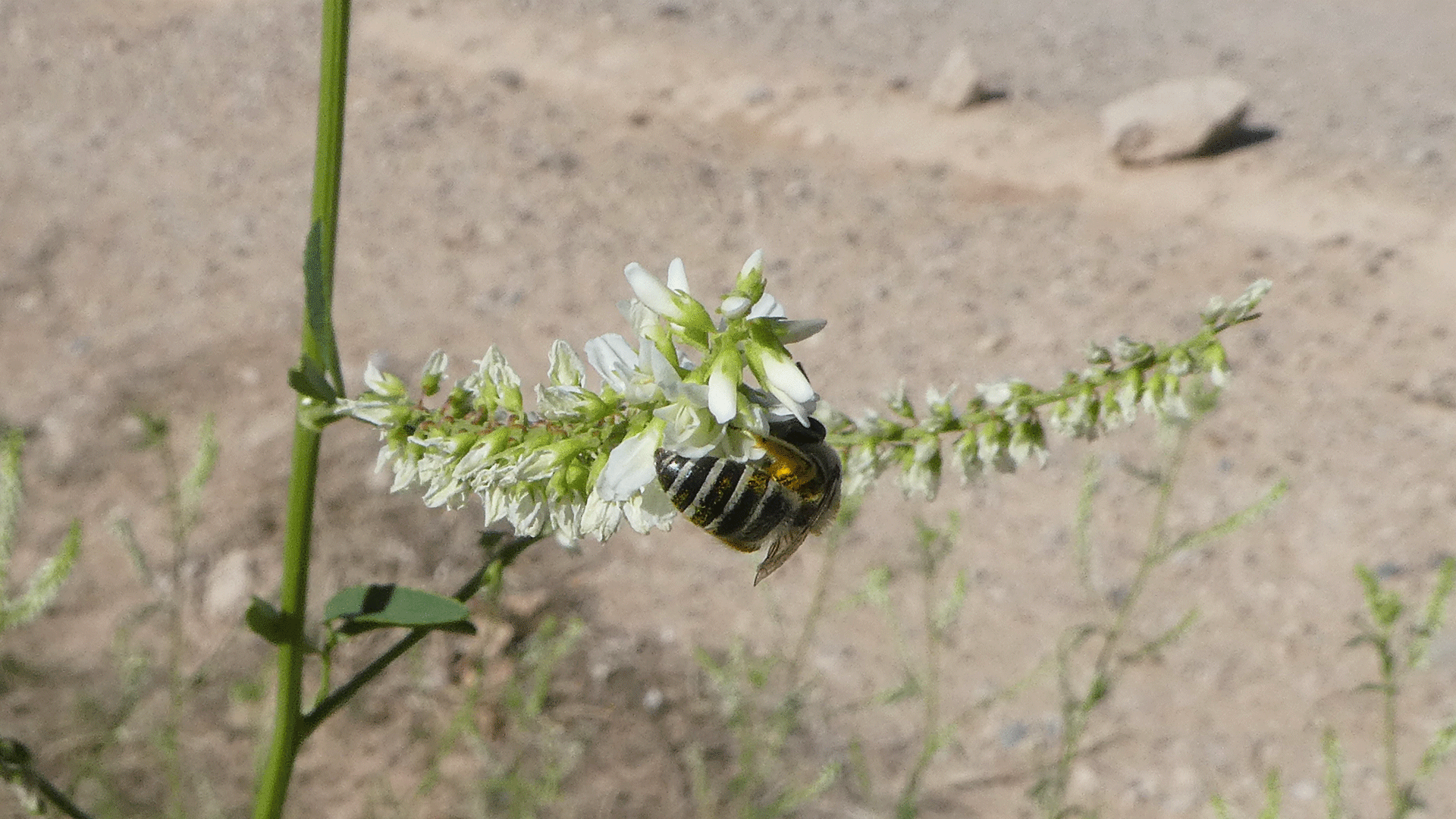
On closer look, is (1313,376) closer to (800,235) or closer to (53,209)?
A: (800,235)

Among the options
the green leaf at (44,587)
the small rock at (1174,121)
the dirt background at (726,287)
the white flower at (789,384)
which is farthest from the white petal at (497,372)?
the small rock at (1174,121)

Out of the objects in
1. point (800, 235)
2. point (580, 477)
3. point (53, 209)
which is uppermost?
point (580, 477)

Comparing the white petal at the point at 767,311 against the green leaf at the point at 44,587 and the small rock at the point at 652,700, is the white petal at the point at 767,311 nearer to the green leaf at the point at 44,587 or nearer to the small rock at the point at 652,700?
the green leaf at the point at 44,587

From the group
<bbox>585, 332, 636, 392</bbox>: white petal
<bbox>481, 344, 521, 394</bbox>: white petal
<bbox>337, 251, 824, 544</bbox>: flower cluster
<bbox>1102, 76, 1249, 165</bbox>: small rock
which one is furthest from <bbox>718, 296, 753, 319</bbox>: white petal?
<bbox>1102, 76, 1249, 165</bbox>: small rock

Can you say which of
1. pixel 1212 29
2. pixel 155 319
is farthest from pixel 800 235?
pixel 1212 29

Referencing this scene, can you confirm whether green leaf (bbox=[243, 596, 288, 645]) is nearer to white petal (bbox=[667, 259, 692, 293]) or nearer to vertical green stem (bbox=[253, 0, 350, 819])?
vertical green stem (bbox=[253, 0, 350, 819])
